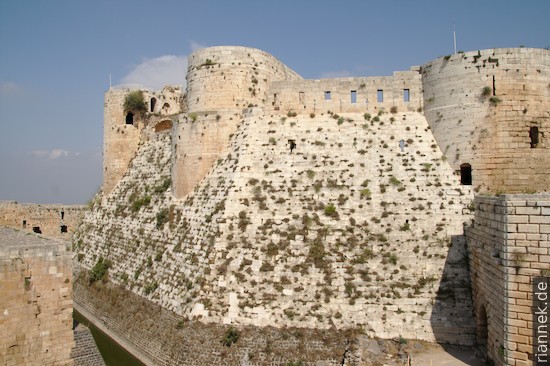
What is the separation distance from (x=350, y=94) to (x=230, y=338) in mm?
10736

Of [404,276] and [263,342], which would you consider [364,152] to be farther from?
[263,342]

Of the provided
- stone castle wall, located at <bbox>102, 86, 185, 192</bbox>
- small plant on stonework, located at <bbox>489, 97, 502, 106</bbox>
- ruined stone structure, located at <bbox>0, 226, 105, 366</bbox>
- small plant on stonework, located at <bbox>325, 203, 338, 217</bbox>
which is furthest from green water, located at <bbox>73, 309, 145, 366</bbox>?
small plant on stonework, located at <bbox>489, 97, 502, 106</bbox>

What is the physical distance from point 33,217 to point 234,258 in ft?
70.0

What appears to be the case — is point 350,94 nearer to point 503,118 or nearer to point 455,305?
point 503,118

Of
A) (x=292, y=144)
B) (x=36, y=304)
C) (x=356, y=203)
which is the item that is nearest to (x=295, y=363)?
(x=356, y=203)

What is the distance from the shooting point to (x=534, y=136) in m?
16.1

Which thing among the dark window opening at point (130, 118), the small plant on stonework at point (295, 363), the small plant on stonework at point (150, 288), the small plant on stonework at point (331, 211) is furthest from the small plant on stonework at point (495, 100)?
the dark window opening at point (130, 118)

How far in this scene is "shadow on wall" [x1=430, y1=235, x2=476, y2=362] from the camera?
43.8 feet

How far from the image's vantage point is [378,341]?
44.1 feet

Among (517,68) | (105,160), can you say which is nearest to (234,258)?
(517,68)

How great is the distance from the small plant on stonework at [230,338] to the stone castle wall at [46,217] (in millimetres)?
20542

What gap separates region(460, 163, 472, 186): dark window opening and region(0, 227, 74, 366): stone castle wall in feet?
44.5

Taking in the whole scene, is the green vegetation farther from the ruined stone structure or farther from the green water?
the ruined stone structure

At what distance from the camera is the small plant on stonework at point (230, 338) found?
13.7 metres
